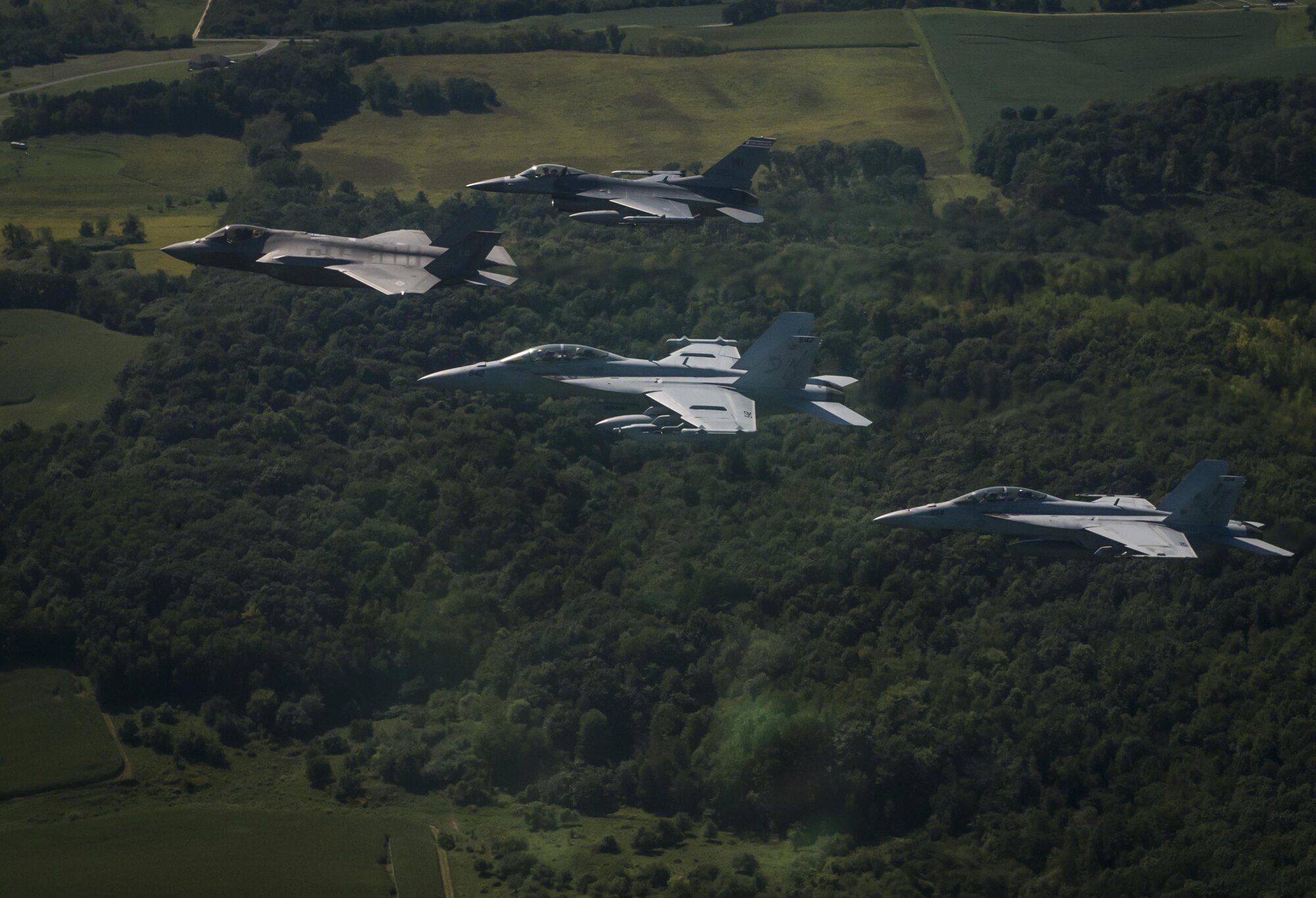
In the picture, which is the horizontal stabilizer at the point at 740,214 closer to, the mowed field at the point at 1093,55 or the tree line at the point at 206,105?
the mowed field at the point at 1093,55

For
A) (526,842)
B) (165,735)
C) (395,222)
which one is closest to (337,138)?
(395,222)

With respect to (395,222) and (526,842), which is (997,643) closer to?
(526,842)

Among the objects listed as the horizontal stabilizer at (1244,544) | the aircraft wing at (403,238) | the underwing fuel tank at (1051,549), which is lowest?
the underwing fuel tank at (1051,549)

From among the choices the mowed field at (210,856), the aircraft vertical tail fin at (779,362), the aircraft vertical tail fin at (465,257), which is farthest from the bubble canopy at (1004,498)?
the mowed field at (210,856)

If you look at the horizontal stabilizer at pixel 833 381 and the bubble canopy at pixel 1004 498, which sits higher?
the horizontal stabilizer at pixel 833 381

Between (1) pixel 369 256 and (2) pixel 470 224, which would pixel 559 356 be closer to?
(2) pixel 470 224

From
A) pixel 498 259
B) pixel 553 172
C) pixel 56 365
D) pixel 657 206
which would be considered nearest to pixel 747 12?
pixel 56 365

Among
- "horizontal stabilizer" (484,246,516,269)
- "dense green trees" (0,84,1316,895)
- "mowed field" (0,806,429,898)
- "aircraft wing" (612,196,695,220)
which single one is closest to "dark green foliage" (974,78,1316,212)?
"dense green trees" (0,84,1316,895)
